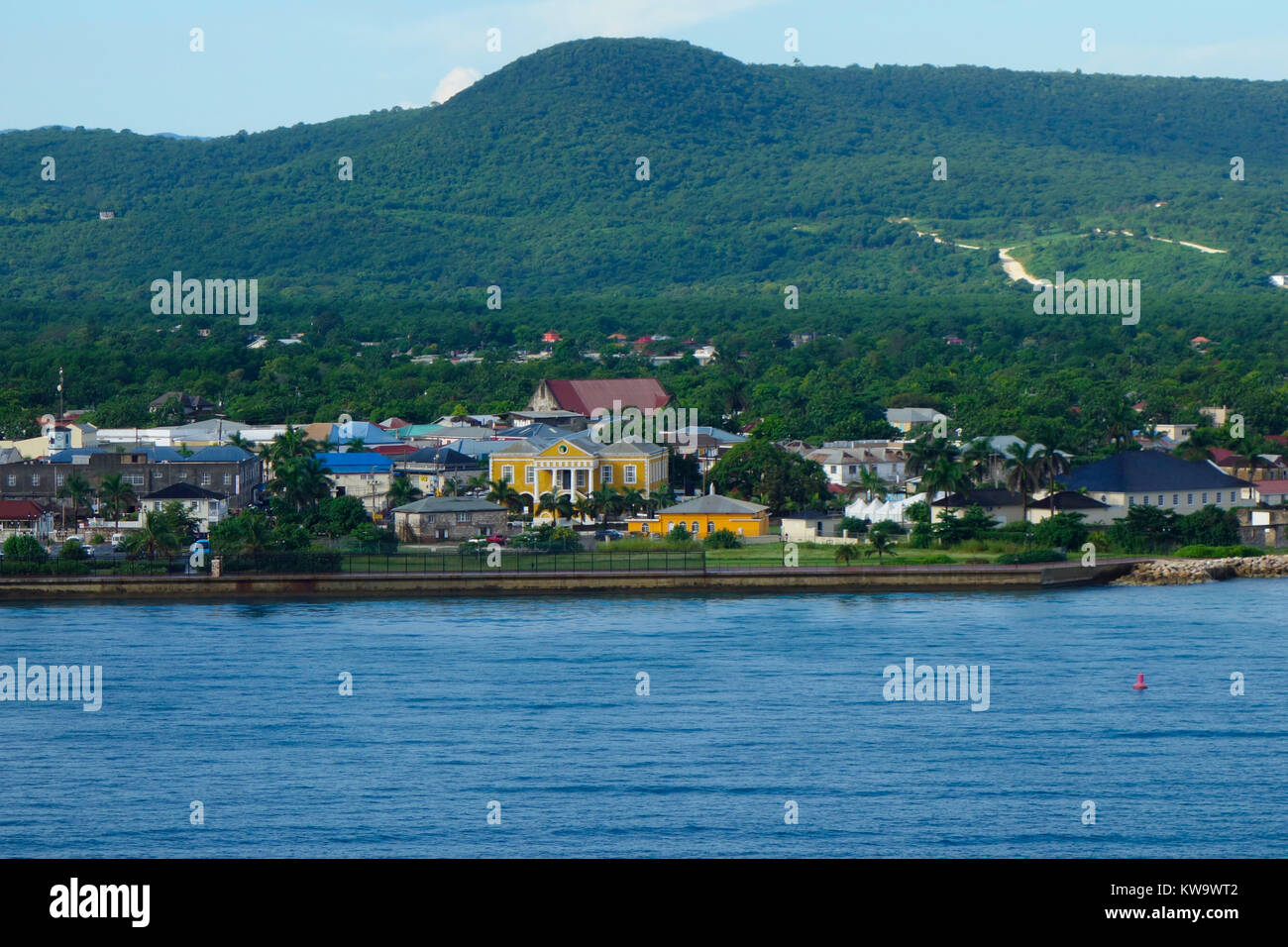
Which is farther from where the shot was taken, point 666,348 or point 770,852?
point 666,348

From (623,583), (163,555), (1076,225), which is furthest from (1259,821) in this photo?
(1076,225)

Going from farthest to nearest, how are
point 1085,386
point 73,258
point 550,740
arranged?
point 73,258 → point 1085,386 → point 550,740

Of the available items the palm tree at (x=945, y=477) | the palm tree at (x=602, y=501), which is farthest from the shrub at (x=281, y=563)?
the palm tree at (x=945, y=477)

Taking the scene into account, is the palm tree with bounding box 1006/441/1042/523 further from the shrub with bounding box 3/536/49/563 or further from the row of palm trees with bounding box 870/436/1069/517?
the shrub with bounding box 3/536/49/563

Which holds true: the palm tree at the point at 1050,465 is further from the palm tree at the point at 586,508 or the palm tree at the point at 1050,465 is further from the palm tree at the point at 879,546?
the palm tree at the point at 586,508

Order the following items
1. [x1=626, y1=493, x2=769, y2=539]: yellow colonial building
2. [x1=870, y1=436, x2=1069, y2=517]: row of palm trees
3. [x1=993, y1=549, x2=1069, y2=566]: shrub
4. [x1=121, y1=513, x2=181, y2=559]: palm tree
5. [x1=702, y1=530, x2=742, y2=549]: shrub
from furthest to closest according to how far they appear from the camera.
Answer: [x1=626, y1=493, x2=769, y2=539]: yellow colonial building < [x1=870, y1=436, x2=1069, y2=517]: row of palm trees < [x1=702, y1=530, x2=742, y2=549]: shrub < [x1=121, y1=513, x2=181, y2=559]: palm tree < [x1=993, y1=549, x2=1069, y2=566]: shrub

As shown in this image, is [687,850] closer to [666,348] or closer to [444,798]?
[444,798]

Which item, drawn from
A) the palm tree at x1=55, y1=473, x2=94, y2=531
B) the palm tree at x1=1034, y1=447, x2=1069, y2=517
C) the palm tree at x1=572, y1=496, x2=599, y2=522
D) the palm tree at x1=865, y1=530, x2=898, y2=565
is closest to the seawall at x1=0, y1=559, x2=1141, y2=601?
the palm tree at x1=865, y1=530, x2=898, y2=565

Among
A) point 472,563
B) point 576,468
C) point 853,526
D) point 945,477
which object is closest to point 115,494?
point 472,563
